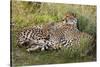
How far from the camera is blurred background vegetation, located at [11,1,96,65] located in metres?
2.16

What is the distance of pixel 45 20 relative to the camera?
229 centimetres

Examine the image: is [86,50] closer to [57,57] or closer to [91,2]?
[57,57]

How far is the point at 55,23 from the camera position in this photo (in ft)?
7.63

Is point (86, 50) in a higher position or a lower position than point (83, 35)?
lower

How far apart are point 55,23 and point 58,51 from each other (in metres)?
0.32

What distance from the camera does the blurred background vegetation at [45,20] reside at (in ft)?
7.09

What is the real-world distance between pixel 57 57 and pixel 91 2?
813 millimetres

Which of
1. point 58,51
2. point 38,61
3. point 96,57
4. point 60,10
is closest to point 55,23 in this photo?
point 60,10

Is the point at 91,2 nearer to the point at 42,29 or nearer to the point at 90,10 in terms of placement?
the point at 90,10

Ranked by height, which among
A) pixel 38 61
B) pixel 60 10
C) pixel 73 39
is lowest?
pixel 38 61
